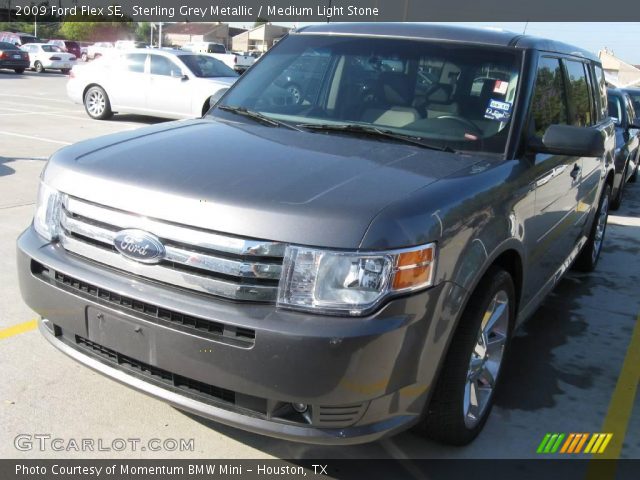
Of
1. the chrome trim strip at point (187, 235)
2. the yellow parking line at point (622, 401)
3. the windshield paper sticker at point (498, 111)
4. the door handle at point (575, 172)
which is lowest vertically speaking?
the yellow parking line at point (622, 401)

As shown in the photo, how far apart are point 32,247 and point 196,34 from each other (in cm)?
9668

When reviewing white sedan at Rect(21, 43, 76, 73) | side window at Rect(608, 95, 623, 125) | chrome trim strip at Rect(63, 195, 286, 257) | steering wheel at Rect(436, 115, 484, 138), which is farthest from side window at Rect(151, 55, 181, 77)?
white sedan at Rect(21, 43, 76, 73)

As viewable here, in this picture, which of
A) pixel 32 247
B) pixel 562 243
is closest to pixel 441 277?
pixel 32 247

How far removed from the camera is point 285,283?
7.79ft

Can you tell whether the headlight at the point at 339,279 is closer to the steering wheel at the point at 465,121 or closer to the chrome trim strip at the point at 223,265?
the chrome trim strip at the point at 223,265

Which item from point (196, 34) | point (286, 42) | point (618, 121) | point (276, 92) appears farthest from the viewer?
point (196, 34)

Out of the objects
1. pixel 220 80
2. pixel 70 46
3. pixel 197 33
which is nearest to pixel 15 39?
pixel 70 46

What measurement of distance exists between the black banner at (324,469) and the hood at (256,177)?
3.69ft

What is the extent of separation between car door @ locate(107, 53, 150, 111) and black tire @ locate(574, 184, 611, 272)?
10628 mm

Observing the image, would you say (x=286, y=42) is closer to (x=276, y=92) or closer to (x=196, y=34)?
(x=276, y=92)

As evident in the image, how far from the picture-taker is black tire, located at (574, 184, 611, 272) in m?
5.98

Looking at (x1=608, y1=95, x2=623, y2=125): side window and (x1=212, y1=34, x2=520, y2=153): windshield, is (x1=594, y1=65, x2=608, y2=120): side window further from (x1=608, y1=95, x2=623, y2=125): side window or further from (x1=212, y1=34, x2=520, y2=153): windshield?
(x1=608, y1=95, x2=623, y2=125): side window

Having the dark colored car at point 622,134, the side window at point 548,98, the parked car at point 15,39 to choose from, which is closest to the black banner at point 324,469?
the side window at point 548,98

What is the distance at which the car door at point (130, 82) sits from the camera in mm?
14305
